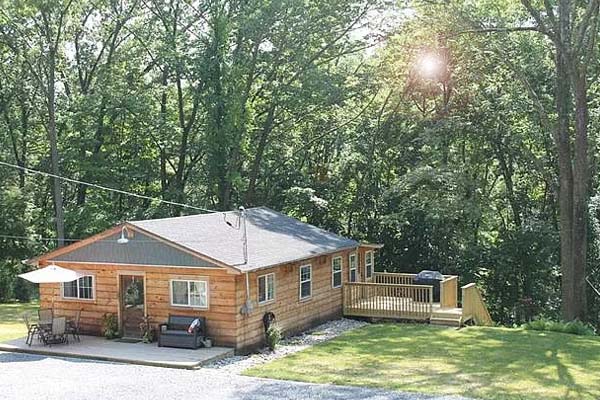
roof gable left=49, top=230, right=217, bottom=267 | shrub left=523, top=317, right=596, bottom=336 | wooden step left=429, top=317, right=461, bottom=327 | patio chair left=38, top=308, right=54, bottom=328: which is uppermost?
roof gable left=49, top=230, right=217, bottom=267

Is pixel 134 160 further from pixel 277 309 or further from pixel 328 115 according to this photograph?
pixel 277 309

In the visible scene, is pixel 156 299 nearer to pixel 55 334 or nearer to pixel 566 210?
pixel 55 334

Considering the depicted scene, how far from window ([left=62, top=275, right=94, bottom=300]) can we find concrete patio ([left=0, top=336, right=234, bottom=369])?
1106 millimetres

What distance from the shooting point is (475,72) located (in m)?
24.5

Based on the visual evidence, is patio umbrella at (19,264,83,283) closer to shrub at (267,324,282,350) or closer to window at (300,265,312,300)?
shrub at (267,324,282,350)

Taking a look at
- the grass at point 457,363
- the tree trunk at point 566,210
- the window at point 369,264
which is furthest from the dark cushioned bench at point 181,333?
the tree trunk at point 566,210

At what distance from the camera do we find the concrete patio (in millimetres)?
13836

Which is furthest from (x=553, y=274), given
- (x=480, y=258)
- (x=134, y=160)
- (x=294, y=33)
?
(x=134, y=160)

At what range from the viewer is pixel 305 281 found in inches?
725

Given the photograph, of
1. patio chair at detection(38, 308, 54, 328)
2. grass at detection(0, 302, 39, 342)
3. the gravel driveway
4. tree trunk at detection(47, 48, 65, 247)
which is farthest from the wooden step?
tree trunk at detection(47, 48, 65, 247)

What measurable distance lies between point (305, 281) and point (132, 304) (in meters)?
4.50

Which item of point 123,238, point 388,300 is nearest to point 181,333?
point 123,238

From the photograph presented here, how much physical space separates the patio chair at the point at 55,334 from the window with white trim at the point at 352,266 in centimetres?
880

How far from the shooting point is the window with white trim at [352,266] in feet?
70.2
